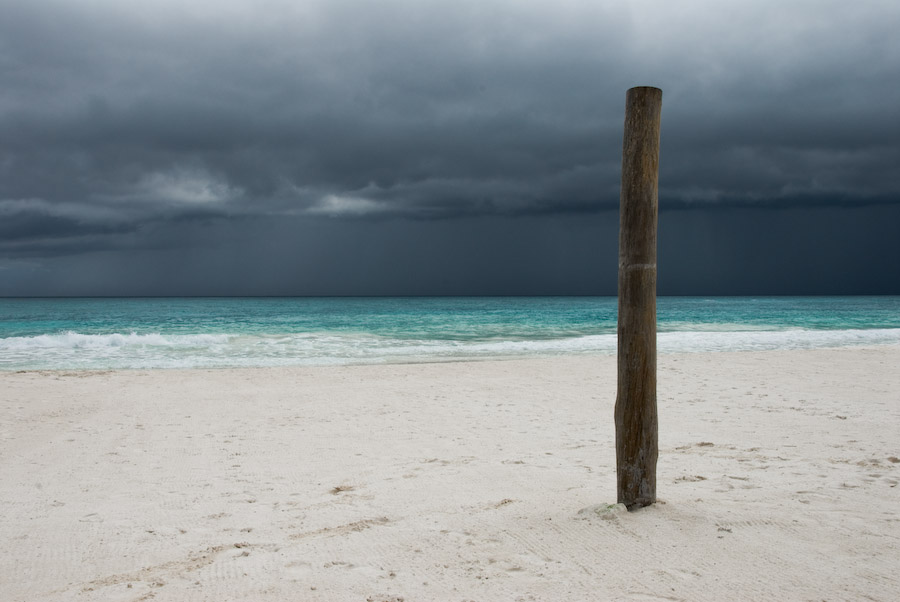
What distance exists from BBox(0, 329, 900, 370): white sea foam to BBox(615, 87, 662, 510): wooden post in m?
13.7

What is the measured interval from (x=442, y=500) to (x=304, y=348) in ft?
57.5

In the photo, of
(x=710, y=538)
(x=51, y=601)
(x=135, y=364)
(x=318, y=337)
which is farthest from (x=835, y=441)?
(x=318, y=337)

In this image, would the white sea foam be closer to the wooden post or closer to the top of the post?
the wooden post

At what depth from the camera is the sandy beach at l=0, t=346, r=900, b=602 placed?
3.24m

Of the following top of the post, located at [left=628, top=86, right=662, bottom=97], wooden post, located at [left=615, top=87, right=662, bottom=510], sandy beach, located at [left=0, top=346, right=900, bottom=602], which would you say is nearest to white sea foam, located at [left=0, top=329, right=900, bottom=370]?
sandy beach, located at [left=0, top=346, right=900, bottom=602]

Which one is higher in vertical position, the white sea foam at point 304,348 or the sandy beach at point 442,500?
the sandy beach at point 442,500

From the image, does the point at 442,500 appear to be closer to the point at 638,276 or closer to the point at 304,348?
the point at 638,276

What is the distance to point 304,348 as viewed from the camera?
21.3 m

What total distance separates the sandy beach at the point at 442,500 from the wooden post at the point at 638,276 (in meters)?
0.62

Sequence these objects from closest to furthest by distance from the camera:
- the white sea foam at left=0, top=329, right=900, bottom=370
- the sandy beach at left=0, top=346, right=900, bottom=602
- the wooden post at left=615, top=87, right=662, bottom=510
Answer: the sandy beach at left=0, top=346, right=900, bottom=602, the wooden post at left=615, top=87, right=662, bottom=510, the white sea foam at left=0, top=329, right=900, bottom=370

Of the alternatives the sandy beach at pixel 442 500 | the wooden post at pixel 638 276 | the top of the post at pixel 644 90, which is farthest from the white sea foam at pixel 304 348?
the top of the post at pixel 644 90

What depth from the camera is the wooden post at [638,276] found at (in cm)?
378

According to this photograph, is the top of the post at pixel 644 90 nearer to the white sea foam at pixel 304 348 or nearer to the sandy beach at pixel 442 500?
the sandy beach at pixel 442 500

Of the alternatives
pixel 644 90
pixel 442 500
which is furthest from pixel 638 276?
pixel 442 500
